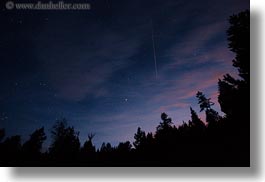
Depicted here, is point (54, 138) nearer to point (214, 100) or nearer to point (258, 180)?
point (214, 100)

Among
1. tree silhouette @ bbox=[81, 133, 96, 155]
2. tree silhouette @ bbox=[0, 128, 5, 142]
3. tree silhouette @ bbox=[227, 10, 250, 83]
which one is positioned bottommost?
tree silhouette @ bbox=[81, 133, 96, 155]

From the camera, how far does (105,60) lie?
15.5ft

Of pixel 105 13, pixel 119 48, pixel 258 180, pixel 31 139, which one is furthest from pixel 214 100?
pixel 31 139

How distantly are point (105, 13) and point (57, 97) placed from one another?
57.5 inches

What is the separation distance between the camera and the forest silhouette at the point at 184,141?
434 centimetres

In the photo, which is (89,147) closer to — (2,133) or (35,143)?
(35,143)

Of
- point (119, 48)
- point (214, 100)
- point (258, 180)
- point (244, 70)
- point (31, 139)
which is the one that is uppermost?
point (119, 48)

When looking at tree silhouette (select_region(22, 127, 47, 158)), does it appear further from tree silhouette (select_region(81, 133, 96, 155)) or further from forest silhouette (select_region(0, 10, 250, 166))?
tree silhouette (select_region(81, 133, 96, 155))

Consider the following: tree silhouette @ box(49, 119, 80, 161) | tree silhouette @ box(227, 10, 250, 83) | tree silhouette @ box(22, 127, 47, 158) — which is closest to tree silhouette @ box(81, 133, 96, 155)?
tree silhouette @ box(49, 119, 80, 161)

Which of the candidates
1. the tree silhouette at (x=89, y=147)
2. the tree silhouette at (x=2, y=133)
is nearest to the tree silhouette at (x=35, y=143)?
the tree silhouette at (x=2, y=133)

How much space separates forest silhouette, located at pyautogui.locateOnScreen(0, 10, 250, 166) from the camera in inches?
171

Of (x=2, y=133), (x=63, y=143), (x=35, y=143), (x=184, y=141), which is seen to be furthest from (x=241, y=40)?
(x=2, y=133)

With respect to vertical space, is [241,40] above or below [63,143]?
above

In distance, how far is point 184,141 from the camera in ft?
14.7
